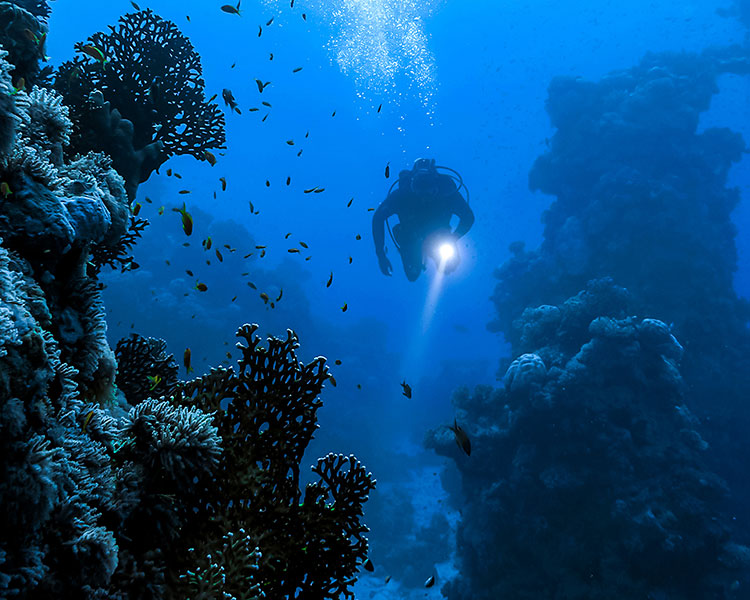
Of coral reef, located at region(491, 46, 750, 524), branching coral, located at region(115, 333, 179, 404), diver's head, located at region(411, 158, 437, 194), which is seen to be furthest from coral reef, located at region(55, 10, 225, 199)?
coral reef, located at region(491, 46, 750, 524)

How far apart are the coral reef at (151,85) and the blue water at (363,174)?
536 inches

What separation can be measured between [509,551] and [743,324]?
1375 cm

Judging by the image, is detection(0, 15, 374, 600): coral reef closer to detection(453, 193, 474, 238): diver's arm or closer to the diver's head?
the diver's head

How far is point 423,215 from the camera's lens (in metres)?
14.7

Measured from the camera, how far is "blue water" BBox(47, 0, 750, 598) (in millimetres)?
28141

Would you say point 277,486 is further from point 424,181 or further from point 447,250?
point 447,250

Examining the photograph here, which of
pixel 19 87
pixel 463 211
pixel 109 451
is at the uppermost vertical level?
pixel 463 211

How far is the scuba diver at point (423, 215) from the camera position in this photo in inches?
546

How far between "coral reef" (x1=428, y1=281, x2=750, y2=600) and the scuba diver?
5.60 m

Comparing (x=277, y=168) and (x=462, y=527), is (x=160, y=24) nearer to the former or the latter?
(x=462, y=527)

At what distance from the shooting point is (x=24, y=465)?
5.82 ft

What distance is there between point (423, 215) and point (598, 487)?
33.5 feet

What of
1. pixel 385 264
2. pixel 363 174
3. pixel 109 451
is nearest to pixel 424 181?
pixel 385 264

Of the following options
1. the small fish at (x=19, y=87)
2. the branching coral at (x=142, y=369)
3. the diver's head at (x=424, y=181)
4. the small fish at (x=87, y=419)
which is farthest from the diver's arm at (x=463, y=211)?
the small fish at (x=87, y=419)
